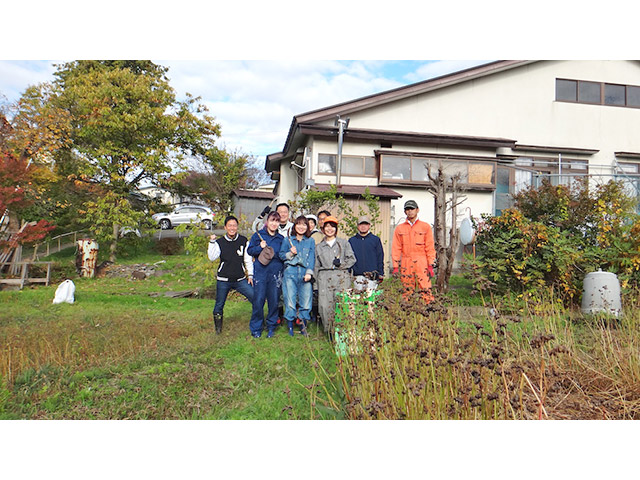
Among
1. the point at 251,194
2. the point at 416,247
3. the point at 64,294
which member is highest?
the point at 251,194

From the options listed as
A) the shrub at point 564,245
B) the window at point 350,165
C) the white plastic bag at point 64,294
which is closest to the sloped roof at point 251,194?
the window at point 350,165

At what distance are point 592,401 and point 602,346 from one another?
907 millimetres

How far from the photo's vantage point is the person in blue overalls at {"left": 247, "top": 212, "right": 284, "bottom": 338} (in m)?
5.32

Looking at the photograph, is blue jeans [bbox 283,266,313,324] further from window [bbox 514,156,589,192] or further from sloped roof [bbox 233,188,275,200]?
sloped roof [bbox 233,188,275,200]

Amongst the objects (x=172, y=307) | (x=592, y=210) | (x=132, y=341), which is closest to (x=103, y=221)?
(x=172, y=307)

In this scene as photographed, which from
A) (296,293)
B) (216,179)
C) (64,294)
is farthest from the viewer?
(216,179)

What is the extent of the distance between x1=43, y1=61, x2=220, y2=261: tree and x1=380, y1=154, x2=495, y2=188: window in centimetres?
701

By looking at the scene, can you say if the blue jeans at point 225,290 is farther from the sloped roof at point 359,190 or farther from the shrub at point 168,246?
the shrub at point 168,246

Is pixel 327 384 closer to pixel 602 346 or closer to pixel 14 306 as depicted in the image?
pixel 602 346

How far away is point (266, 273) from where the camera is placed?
5.41 metres

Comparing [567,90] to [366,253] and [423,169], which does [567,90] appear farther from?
[366,253]

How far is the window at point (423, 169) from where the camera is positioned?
12305 millimetres

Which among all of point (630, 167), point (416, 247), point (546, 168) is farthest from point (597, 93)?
point (416, 247)

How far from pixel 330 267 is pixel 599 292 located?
3.96m
